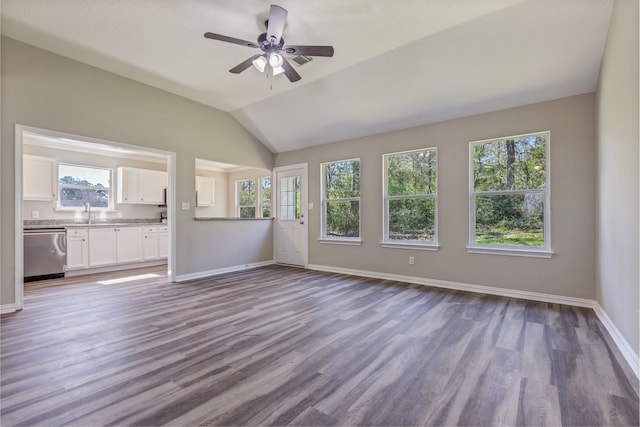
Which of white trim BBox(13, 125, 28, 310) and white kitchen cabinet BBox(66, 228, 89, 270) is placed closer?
white trim BBox(13, 125, 28, 310)

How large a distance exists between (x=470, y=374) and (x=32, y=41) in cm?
532

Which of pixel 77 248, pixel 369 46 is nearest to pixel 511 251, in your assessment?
pixel 369 46

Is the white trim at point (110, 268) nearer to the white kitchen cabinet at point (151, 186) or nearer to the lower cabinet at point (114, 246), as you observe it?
the lower cabinet at point (114, 246)

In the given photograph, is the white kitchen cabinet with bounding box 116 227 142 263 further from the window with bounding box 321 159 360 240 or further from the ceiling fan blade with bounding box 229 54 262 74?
the ceiling fan blade with bounding box 229 54 262 74

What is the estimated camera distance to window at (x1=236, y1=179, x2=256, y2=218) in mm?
7738

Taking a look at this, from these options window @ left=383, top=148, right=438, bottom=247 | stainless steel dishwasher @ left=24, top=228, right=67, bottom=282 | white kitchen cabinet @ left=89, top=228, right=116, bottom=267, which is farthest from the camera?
white kitchen cabinet @ left=89, top=228, right=116, bottom=267

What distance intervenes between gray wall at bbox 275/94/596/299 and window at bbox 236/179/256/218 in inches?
102

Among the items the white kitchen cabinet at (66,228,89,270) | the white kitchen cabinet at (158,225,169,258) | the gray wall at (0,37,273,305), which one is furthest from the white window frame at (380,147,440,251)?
the white kitchen cabinet at (66,228,89,270)

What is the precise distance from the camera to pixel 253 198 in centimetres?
773

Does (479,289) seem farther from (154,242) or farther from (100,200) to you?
(100,200)

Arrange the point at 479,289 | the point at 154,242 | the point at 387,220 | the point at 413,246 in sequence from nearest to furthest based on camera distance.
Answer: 1. the point at 479,289
2. the point at 413,246
3. the point at 387,220
4. the point at 154,242

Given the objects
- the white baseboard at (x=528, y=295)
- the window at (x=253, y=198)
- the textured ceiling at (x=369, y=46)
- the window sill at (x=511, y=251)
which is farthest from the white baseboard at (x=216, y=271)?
the window sill at (x=511, y=251)

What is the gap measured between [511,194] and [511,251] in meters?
0.74

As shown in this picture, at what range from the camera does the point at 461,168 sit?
415cm
